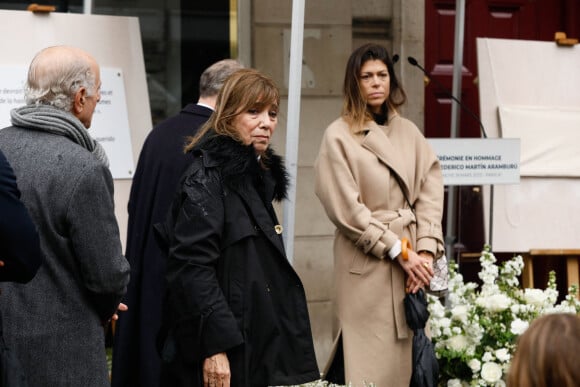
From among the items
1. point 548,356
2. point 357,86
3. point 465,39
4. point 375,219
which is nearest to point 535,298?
point 375,219

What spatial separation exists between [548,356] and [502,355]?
3.14 meters

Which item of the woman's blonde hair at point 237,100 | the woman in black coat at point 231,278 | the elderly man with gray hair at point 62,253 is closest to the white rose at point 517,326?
the woman in black coat at point 231,278

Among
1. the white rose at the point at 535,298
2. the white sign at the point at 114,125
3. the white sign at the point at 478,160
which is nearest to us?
the white rose at the point at 535,298

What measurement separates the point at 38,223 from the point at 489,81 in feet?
12.3

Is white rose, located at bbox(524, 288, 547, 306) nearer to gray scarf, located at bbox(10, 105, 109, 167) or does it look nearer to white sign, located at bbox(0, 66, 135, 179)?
white sign, located at bbox(0, 66, 135, 179)

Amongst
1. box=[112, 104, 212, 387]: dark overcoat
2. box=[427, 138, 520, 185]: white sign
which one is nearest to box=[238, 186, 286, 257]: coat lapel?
box=[112, 104, 212, 387]: dark overcoat

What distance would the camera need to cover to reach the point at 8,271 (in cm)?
332

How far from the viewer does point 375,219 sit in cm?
539

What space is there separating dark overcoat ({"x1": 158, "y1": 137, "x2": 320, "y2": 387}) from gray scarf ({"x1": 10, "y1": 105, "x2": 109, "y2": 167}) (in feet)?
1.56

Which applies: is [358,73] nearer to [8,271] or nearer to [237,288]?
[237,288]

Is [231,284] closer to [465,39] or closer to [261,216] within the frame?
[261,216]

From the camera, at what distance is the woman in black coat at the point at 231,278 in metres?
4.00

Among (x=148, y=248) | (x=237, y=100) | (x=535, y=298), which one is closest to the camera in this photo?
(x=237, y=100)

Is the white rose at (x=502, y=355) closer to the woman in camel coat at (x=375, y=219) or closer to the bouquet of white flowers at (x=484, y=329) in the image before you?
the bouquet of white flowers at (x=484, y=329)
